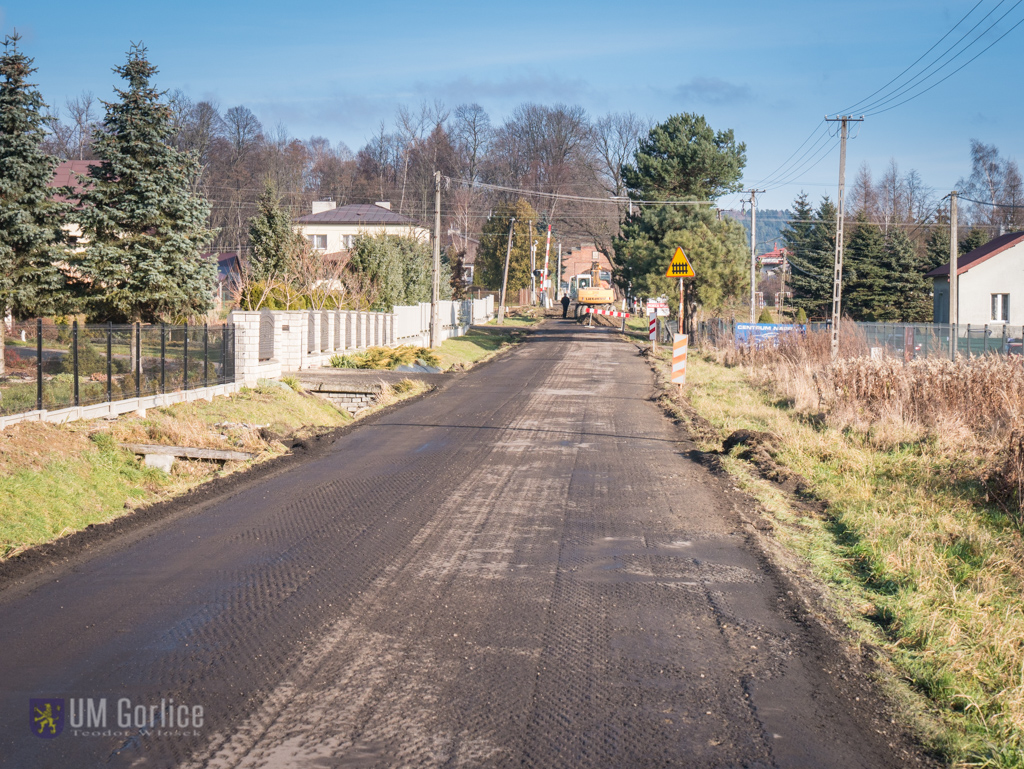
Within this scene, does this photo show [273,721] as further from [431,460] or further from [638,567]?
[431,460]

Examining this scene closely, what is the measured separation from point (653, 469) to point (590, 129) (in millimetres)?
77965

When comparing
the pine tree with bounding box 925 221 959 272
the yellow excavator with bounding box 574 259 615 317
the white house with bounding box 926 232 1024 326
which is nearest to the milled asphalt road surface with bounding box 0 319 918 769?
the white house with bounding box 926 232 1024 326

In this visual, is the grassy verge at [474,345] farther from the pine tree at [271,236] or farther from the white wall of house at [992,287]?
the white wall of house at [992,287]

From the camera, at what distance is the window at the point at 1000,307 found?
49.8 m

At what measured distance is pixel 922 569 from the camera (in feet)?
23.4

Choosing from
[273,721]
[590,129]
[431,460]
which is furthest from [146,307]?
[590,129]

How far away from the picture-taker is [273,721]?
443 cm

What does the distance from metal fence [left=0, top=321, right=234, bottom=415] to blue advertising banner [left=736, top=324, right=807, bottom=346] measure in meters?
20.2

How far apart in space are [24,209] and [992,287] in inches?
1927

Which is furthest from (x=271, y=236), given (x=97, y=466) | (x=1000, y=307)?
(x=1000, y=307)

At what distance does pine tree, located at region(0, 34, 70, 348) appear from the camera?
20.3 metres

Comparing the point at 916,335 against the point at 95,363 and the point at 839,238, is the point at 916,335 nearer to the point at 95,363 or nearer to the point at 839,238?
the point at 839,238

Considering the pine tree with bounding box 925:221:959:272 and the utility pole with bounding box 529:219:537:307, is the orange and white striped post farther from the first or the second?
the utility pole with bounding box 529:219:537:307

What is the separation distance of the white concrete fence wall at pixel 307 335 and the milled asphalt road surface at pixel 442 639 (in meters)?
9.96
